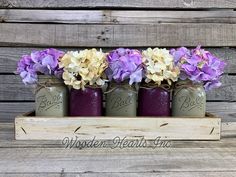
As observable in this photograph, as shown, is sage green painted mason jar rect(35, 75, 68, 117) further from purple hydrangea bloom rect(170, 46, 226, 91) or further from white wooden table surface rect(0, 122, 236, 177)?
purple hydrangea bloom rect(170, 46, 226, 91)

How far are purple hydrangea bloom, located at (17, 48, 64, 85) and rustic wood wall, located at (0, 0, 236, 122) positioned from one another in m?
0.37

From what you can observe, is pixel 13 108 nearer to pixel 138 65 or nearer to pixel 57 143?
pixel 57 143

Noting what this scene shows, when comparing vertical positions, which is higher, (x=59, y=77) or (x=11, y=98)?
(x=59, y=77)

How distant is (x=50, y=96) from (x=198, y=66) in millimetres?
411

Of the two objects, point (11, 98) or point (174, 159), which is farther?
point (11, 98)

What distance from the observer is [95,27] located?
134cm

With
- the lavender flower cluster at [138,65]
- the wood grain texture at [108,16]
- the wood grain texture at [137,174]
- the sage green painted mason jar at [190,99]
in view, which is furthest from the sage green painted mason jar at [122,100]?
the wood grain texture at [108,16]

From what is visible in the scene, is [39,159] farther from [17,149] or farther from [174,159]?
[174,159]

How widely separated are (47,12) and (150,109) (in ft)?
2.02

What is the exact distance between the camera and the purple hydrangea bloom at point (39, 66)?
95 cm

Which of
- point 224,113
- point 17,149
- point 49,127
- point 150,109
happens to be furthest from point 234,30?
point 17,149

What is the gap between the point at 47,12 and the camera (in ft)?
4.40

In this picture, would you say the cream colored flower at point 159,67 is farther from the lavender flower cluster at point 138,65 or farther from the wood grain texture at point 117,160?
the wood grain texture at point 117,160

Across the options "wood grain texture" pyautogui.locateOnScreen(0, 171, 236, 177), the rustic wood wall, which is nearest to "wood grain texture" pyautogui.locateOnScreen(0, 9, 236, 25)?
the rustic wood wall
